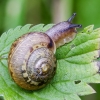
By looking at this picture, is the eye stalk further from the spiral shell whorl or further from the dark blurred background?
the dark blurred background

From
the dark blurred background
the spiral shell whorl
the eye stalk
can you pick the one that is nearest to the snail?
the spiral shell whorl

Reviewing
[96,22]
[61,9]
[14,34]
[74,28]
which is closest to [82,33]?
[74,28]

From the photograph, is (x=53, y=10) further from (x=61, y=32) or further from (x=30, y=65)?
(x=30, y=65)

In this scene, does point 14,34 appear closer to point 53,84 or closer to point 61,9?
point 53,84

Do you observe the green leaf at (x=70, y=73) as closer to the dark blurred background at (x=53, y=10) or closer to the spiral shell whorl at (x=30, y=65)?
the spiral shell whorl at (x=30, y=65)

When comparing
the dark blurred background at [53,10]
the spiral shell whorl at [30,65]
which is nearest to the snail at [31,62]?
the spiral shell whorl at [30,65]

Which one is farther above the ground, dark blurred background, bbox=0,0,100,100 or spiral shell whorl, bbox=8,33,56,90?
dark blurred background, bbox=0,0,100,100

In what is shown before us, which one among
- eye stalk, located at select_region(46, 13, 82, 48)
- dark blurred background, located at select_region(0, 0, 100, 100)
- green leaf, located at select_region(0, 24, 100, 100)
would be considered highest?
dark blurred background, located at select_region(0, 0, 100, 100)
